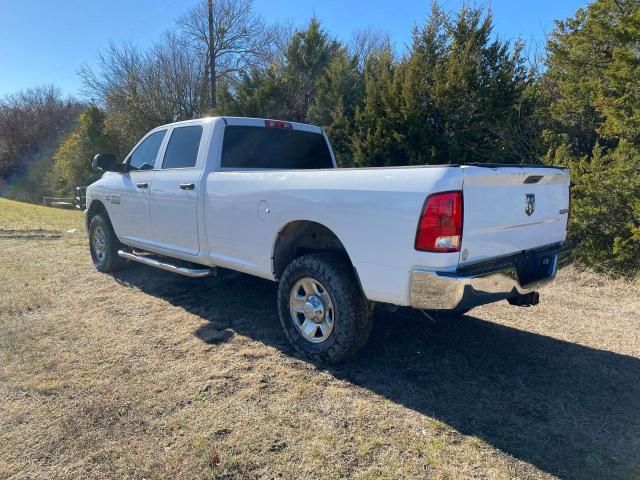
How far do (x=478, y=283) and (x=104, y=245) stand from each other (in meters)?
5.38

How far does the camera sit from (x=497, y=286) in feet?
10.6

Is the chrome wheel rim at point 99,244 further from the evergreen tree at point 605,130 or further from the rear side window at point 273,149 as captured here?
the evergreen tree at point 605,130

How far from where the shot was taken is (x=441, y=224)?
292 cm

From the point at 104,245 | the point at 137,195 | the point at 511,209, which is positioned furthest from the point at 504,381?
the point at 104,245

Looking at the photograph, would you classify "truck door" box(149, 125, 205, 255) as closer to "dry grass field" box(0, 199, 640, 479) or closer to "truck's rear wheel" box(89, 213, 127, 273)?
"dry grass field" box(0, 199, 640, 479)

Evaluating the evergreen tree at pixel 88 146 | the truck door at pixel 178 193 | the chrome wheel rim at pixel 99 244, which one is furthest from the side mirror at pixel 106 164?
the evergreen tree at pixel 88 146

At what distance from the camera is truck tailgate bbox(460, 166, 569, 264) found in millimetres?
3008

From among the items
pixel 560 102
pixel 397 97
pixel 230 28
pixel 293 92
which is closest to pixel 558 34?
pixel 560 102

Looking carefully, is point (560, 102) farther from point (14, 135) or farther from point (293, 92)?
point (14, 135)

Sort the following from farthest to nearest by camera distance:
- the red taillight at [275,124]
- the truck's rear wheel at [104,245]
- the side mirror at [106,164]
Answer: the truck's rear wheel at [104,245]
the side mirror at [106,164]
the red taillight at [275,124]

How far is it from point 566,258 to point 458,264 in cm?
521

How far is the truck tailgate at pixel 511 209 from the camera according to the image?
3.01m

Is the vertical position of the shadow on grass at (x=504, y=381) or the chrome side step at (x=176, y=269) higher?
the chrome side step at (x=176, y=269)

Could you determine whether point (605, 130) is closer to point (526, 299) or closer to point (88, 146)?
point (526, 299)
